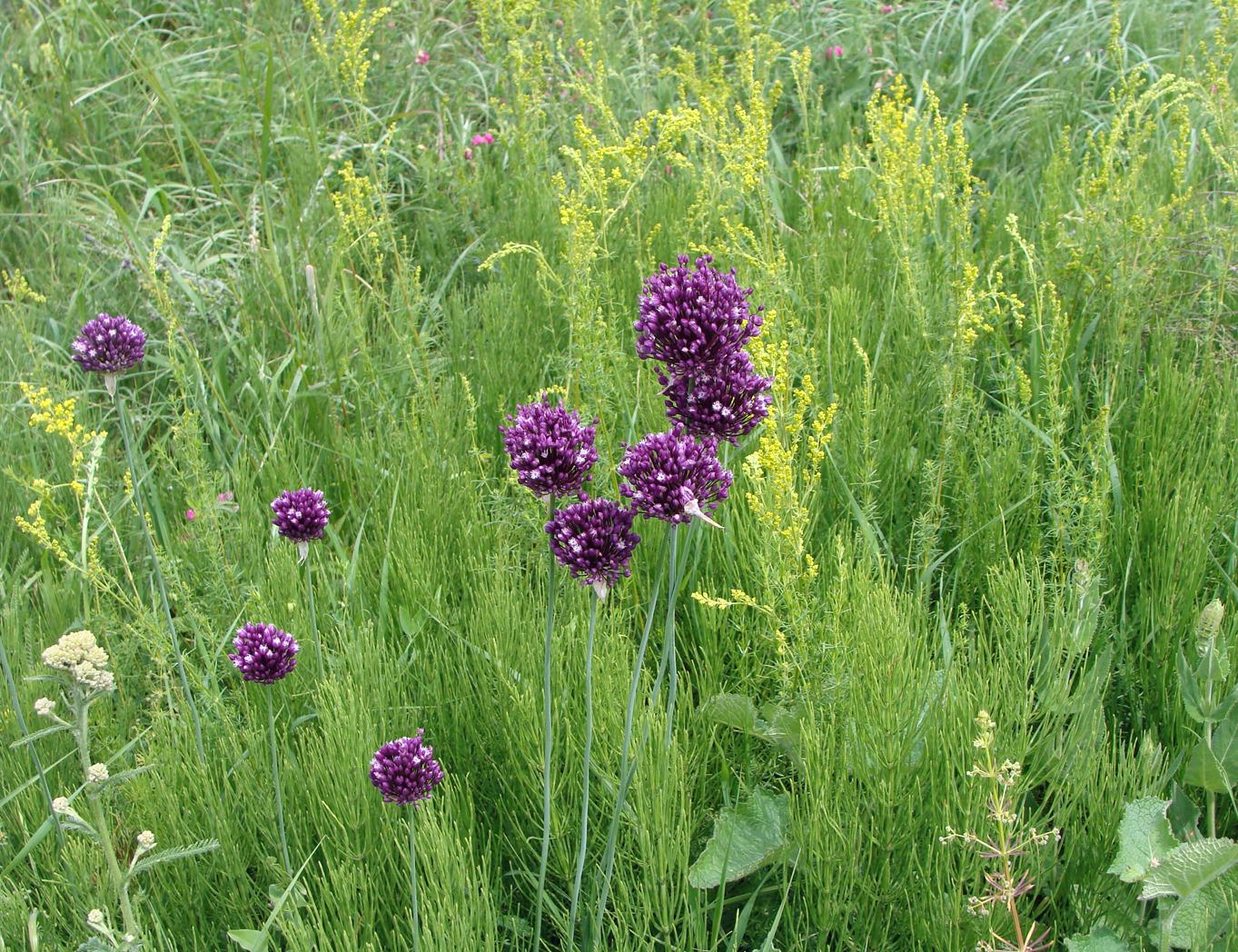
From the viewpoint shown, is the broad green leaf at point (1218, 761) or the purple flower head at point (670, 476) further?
the broad green leaf at point (1218, 761)

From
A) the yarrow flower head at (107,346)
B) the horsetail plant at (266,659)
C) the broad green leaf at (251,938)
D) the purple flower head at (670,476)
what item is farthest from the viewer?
the yarrow flower head at (107,346)

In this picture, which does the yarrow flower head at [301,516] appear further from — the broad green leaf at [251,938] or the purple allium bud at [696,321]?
the purple allium bud at [696,321]

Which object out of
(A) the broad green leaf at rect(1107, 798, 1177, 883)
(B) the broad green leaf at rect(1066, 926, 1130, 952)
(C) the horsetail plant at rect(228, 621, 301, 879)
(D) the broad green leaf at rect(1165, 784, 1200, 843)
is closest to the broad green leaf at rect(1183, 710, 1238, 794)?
(D) the broad green leaf at rect(1165, 784, 1200, 843)

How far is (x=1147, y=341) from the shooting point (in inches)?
122

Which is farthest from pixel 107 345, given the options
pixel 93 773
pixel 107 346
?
pixel 93 773

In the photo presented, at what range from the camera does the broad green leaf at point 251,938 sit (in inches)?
61.8

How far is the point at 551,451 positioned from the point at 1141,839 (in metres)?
1.01

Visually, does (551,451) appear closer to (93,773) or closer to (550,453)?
(550,453)

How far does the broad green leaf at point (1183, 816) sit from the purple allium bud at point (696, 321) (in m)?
1.06

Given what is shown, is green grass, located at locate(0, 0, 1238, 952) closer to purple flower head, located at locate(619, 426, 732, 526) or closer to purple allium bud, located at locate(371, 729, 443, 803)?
purple allium bud, located at locate(371, 729, 443, 803)

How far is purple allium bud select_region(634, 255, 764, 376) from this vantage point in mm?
1428

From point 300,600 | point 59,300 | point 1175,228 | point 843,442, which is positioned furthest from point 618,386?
point 59,300

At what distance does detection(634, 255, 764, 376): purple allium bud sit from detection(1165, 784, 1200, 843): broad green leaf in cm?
106

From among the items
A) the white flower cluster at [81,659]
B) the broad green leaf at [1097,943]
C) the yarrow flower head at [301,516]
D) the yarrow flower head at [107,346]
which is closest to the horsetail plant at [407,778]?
the white flower cluster at [81,659]
